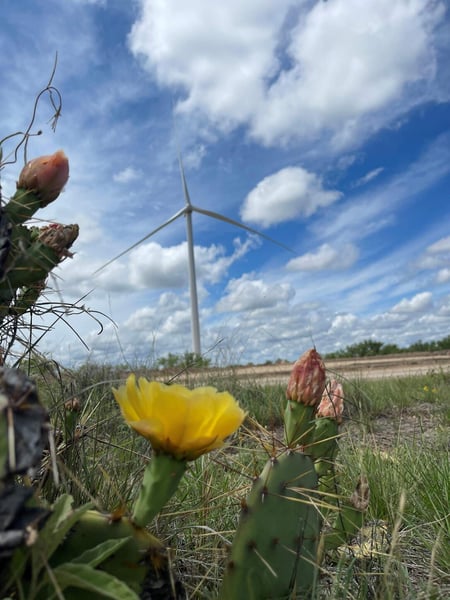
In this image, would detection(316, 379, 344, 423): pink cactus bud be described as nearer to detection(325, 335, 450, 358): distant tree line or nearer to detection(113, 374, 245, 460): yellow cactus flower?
detection(113, 374, 245, 460): yellow cactus flower

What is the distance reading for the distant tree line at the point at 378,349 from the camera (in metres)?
22.6

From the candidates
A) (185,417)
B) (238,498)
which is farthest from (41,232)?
(238,498)

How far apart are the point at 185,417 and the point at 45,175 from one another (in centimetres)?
50

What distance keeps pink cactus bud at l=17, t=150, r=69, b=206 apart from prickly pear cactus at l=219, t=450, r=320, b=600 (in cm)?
66

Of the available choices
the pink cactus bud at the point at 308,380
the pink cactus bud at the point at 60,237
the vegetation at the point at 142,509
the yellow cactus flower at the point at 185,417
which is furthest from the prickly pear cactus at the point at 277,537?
the pink cactus bud at the point at 60,237

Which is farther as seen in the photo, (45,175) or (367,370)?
(367,370)

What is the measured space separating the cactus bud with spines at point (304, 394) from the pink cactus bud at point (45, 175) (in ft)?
1.83

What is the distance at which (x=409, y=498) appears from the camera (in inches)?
76.7

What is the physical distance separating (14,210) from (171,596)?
2.17 feet

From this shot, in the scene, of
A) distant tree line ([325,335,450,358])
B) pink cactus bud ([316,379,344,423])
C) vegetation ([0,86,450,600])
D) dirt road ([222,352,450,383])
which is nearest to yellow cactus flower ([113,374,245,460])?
vegetation ([0,86,450,600])

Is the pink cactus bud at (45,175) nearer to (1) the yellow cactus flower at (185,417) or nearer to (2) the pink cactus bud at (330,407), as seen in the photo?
(1) the yellow cactus flower at (185,417)

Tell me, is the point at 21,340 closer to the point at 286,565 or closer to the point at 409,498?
the point at 286,565

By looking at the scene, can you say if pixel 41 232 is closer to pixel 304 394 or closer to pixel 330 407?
pixel 304 394

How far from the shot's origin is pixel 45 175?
3.07ft
